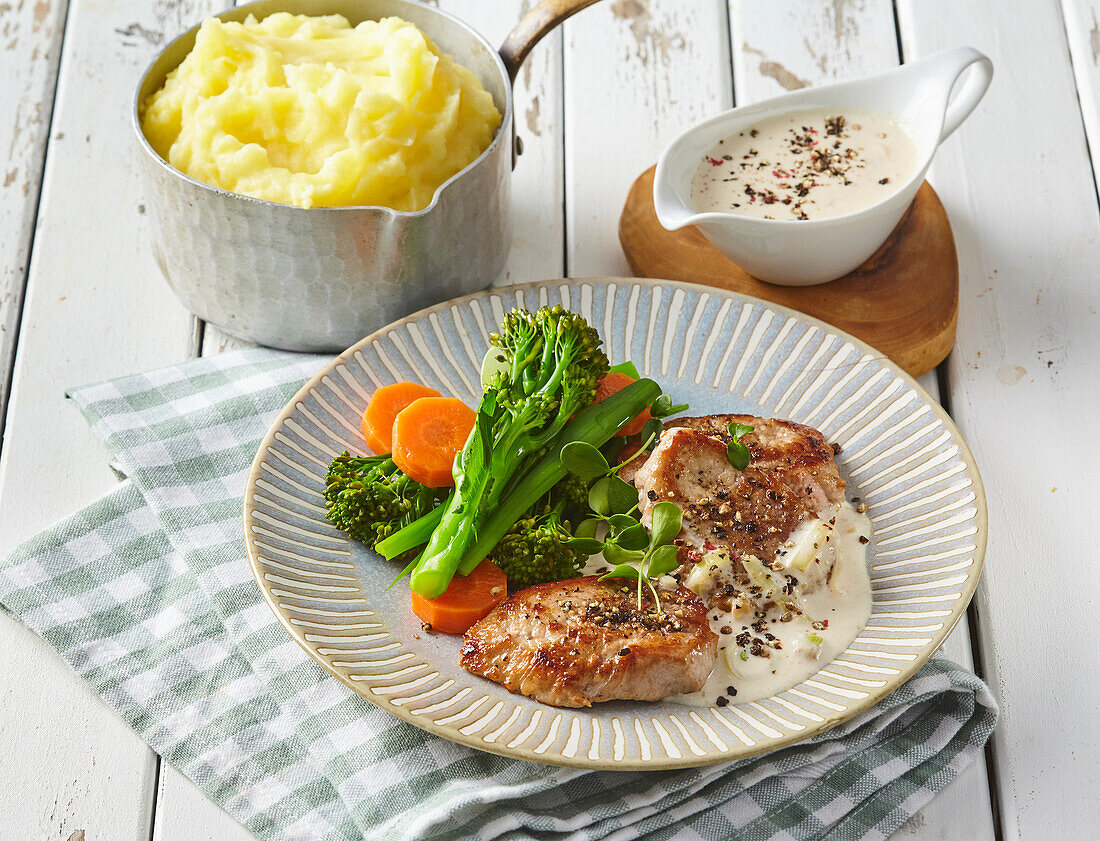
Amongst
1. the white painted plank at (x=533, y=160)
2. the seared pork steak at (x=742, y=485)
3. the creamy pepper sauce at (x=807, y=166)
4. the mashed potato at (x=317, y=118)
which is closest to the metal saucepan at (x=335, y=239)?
the mashed potato at (x=317, y=118)

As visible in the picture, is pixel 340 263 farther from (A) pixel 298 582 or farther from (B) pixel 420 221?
(A) pixel 298 582

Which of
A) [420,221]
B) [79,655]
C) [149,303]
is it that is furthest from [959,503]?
[149,303]

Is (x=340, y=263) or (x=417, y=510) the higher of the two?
(x=340, y=263)

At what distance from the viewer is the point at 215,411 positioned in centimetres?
377

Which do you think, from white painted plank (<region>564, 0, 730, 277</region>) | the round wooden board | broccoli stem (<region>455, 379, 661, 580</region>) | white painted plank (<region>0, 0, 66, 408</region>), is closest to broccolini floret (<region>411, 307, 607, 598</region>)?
broccoli stem (<region>455, 379, 661, 580</region>)

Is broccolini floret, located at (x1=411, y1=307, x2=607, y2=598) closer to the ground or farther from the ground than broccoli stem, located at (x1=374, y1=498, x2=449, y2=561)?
farther from the ground

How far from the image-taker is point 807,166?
13.7ft

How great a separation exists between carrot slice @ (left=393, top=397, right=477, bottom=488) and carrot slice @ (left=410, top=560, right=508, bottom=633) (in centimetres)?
32

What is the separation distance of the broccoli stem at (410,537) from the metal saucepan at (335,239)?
0.92 meters

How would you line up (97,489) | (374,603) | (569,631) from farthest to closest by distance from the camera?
(97,489), (374,603), (569,631)

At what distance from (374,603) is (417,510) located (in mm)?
307

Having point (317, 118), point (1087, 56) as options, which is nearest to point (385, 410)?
point (317, 118)

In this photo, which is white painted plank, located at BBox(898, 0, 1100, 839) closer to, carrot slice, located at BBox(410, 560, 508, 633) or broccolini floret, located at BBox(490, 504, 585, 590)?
broccolini floret, located at BBox(490, 504, 585, 590)

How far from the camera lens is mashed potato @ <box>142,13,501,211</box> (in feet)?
11.9
